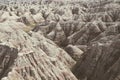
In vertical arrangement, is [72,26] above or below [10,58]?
below

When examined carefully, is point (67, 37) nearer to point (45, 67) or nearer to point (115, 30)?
point (115, 30)

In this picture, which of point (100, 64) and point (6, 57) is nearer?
point (6, 57)

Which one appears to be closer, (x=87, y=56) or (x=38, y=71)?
(x=38, y=71)

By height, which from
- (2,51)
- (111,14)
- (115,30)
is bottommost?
(111,14)

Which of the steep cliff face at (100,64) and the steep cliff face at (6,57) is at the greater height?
the steep cliff face at (6,57)

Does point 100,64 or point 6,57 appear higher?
point 6,57

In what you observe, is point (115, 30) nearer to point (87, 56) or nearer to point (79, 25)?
point (79, 25)

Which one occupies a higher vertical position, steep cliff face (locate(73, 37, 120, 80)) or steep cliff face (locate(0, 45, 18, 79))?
steep cliff face (locate(0, 45, 18, 79))

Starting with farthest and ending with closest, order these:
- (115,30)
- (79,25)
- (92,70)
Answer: (79,25)
(115,30)
(92,70)


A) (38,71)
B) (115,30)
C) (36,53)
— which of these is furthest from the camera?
(115,30)

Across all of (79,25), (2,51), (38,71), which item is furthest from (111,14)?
(38,71)
